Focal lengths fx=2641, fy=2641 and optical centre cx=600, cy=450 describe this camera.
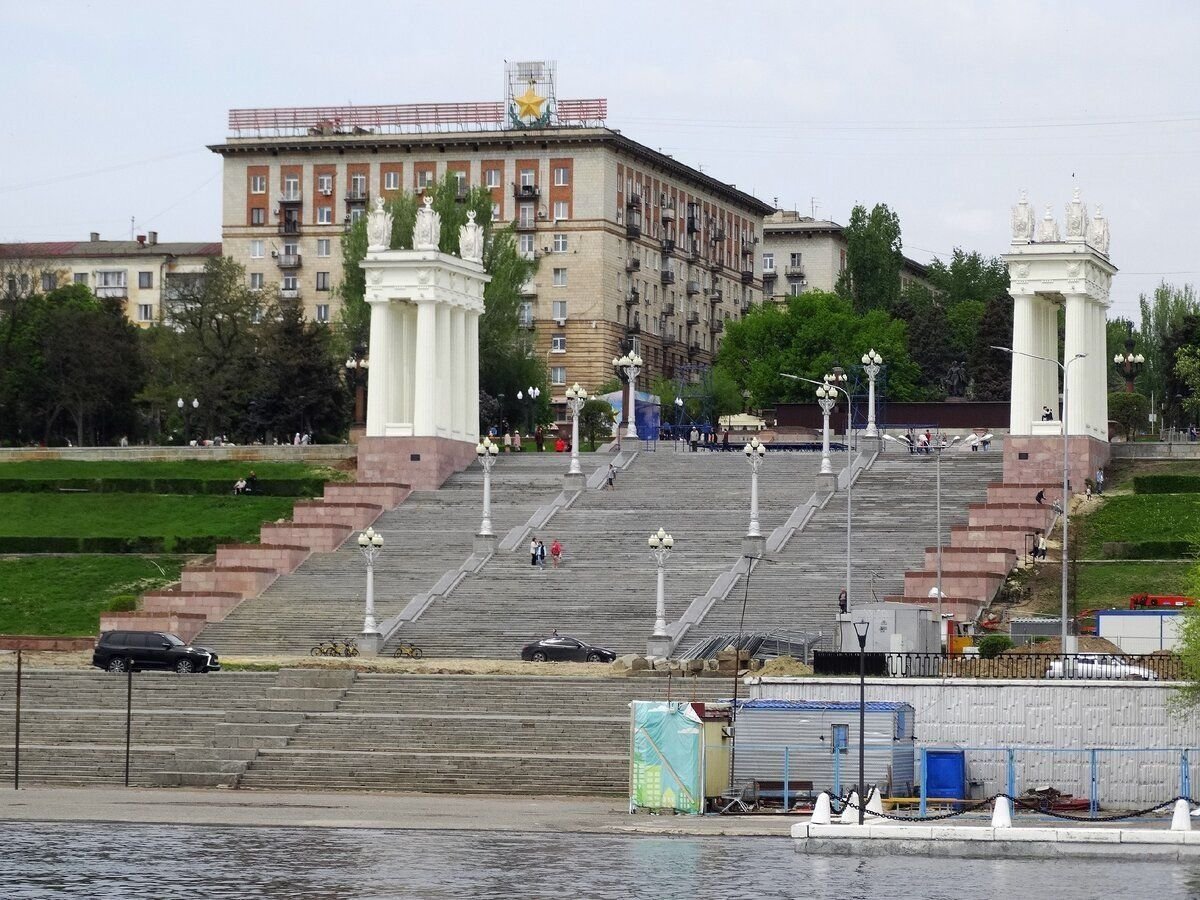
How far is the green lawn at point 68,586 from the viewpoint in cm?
8306

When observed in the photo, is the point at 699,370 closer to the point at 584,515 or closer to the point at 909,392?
the point at 909,392

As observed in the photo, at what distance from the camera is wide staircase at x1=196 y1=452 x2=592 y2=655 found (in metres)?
79.2

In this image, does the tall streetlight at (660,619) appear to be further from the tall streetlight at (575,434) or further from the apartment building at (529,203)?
the apartment building at (529,203)

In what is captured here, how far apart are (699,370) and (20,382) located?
1909 inches

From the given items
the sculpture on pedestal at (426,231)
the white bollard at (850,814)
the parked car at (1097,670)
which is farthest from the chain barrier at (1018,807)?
the sculpture on pedestal at (426,231)

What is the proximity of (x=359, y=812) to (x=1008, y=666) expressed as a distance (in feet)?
48.0

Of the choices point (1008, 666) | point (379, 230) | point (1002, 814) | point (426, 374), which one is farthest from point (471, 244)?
point (1002, 814)

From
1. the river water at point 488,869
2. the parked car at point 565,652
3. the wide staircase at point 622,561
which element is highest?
the wide staircase at point 622,561

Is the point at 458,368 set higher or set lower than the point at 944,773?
higher

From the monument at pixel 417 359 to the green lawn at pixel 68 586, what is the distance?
11.4m

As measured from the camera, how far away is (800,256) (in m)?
188

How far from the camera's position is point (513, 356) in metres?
132

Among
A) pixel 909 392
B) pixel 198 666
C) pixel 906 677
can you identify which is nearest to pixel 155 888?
pixel 906 677

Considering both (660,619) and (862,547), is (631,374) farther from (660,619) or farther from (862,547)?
(660,619)
